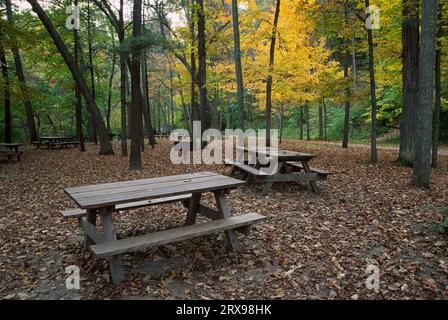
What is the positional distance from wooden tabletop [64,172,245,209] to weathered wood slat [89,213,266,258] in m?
0.41

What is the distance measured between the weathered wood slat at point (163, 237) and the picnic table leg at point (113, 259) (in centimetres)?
13

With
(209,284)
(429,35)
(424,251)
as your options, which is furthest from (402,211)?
(209,284)

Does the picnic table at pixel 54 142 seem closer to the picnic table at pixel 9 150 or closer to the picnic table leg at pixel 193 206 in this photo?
the picnic table at pixel 9 150

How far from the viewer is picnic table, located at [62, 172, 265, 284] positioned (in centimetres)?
315

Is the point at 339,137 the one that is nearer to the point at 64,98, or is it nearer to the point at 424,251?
the point at 64,98

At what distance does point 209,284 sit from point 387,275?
6.30 ft

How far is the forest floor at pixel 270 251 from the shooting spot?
3.19 m

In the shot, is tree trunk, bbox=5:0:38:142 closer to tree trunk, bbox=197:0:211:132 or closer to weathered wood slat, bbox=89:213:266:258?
tree trunk, bbox=197:0:211:132

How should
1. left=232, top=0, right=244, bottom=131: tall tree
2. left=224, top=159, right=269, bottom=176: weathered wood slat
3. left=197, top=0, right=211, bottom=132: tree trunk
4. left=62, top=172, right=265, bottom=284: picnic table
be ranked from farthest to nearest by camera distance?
left=197, top=0, right=211, bottom=132: tree trunk
left=232, top=0, right=244, bottom=131: tall tree
left=224, top=159, right=269, bottom=176: weathered wood slat
left=62, top=172, right=265, bottom=284: picnic table

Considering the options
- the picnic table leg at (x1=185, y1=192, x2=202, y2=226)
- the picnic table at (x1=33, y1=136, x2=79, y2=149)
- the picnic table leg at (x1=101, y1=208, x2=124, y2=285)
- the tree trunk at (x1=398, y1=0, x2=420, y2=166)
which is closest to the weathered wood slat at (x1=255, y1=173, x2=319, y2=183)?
the picnic table leg at (x1=185, y1=192, x2=202, y2=226)

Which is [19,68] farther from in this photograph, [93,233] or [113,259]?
[113,259]

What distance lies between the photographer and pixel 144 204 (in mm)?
4270

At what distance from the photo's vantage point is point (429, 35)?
604cm
